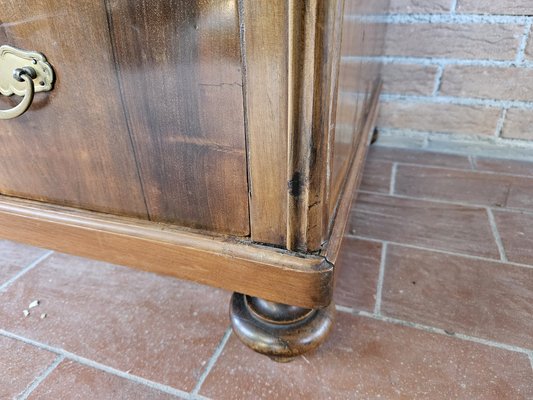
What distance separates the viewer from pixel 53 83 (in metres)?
0.46

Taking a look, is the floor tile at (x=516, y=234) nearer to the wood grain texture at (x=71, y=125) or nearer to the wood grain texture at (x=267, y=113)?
the wood grain texture at (x=267, y=113)

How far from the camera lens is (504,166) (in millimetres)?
1205

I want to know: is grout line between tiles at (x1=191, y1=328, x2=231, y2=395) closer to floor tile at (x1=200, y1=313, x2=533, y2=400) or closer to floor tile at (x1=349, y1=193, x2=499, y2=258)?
floor tile at (x1=200, y1=313, x2=533, y2=400)

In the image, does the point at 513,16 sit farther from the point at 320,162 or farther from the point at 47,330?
the point at 47,330

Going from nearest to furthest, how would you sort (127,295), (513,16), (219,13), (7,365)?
(219,13), (7,365), (127,295), (513,16)

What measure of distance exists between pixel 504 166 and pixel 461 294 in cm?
71

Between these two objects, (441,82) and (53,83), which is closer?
(53,83)

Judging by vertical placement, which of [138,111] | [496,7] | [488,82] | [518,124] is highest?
[496,7]

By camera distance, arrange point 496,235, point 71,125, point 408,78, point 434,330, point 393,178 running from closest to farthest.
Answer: point 71,125 → point 434,330 → point 496,235 → point 393,178 → point 408,78

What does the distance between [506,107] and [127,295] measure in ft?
4.12

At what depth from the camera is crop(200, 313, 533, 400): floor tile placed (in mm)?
520

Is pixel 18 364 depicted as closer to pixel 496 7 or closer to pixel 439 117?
pixel 439 117

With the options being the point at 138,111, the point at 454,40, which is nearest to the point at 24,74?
the point at 138,111

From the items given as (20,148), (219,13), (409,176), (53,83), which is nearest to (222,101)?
(219,13)
